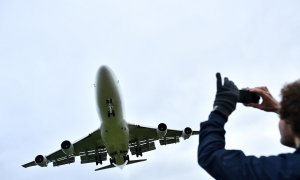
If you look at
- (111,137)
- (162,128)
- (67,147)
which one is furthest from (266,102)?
(67,147)

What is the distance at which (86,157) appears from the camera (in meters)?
34.6

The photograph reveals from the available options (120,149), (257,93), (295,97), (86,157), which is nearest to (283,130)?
(295,97)

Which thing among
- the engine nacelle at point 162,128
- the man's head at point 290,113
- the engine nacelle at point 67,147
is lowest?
the man's head at point 290,113

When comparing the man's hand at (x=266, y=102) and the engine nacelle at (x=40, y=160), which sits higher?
the engine nacelle at (x=40, y=160)

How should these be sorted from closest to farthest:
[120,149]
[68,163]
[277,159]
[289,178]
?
[289,178], [277,159], [120,149], [68,163]

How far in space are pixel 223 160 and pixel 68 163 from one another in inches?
1373

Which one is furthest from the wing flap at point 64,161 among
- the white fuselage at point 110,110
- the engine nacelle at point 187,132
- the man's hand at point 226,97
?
the man's hand at point 226,97

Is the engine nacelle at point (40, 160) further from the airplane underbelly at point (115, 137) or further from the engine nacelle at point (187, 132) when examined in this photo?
the engine nacelle at point (187, 132)

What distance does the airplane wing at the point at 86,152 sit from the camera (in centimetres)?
3225

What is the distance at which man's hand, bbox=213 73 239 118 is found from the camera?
8.55ft

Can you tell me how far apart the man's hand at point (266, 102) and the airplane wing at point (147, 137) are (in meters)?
28.6

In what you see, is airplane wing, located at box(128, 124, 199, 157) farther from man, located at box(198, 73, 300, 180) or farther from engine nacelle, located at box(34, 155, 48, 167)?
man, located at box(198, 73, 300, 180)

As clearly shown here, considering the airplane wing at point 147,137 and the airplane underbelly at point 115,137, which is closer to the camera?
the airplane underbelly at point 115,137

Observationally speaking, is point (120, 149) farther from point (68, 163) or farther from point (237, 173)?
point (237, 173)
